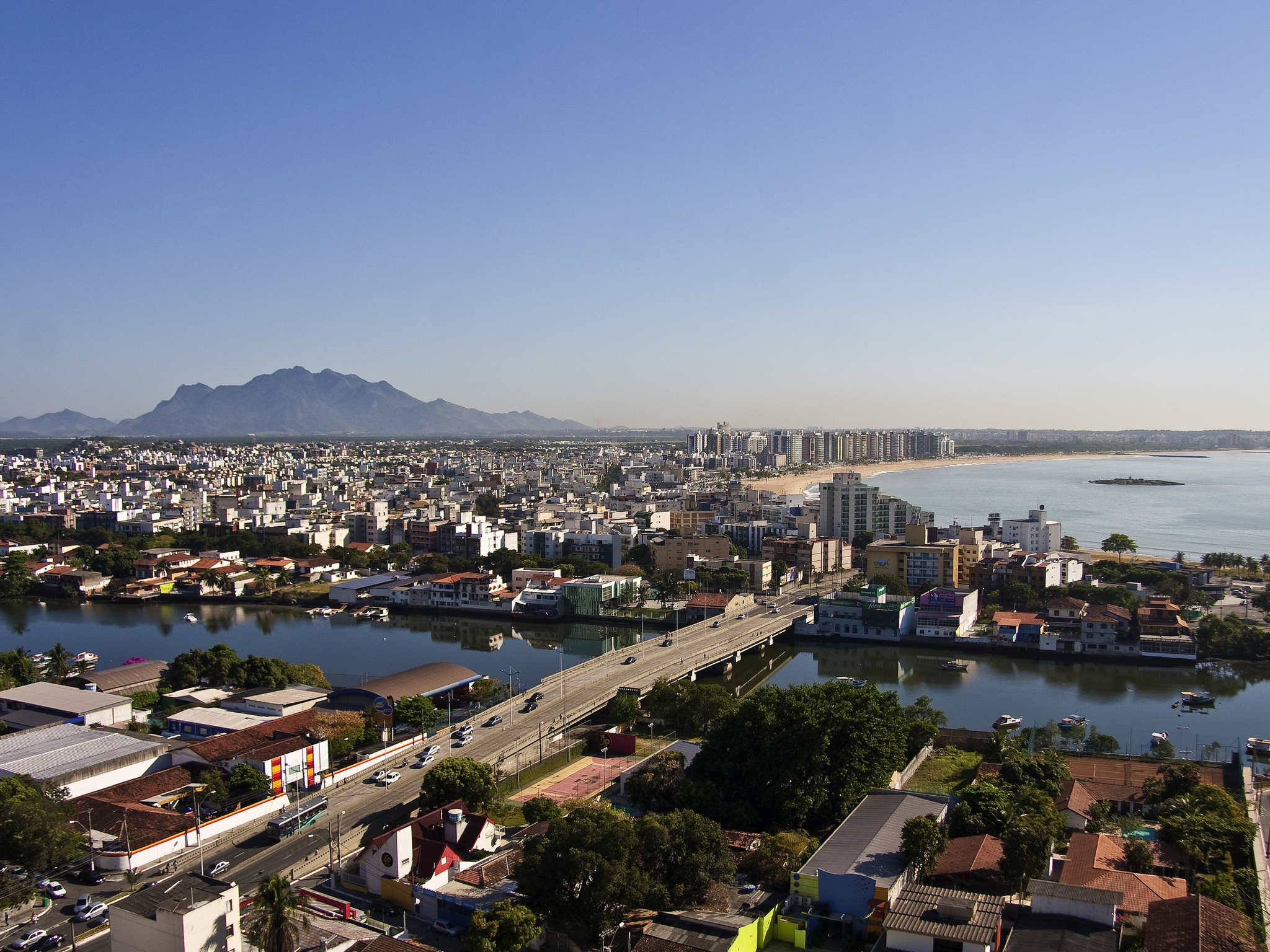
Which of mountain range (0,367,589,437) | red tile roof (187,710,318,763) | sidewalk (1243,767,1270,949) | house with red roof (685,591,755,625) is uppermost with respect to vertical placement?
mountain range (0,367,589,437)

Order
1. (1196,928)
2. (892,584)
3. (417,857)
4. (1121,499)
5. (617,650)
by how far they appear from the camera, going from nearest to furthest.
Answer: (1196,928), (417,857), (617,650), (892,584), (1121,499)

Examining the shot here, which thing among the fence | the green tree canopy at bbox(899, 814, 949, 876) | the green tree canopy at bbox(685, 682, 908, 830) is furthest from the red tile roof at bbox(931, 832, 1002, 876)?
the fence

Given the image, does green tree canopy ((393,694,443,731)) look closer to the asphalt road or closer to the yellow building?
the asphalt road

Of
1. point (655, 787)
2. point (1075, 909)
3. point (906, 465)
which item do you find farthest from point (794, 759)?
point (906, 465)

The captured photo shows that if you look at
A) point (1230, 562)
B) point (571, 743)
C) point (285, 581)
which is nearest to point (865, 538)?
point (1230, 562)

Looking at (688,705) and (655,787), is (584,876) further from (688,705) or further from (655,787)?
(688,705)

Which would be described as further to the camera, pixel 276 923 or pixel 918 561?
pixel 918 561

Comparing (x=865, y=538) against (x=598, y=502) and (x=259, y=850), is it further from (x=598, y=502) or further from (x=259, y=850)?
(x=259, y=850)
